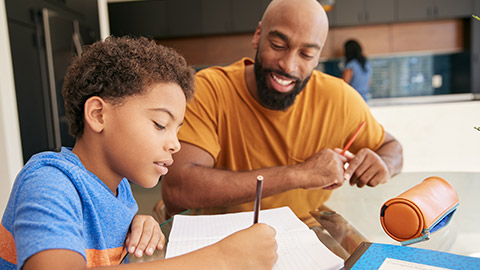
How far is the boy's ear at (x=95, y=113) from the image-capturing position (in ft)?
2.15

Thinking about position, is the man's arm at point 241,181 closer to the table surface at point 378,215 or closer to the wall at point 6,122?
the table surface at point 378,215

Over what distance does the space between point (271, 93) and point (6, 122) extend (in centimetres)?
164

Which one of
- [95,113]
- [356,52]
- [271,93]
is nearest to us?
[95,113]

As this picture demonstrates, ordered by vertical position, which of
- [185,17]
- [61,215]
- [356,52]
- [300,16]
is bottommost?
[61,215]

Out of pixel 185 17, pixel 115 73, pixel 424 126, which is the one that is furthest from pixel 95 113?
pixel 185 17

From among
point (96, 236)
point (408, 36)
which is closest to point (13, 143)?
point (96, 236)

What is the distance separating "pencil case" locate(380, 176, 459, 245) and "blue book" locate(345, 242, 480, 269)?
99mm

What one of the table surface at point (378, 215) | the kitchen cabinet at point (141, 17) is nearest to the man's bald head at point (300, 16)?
the table surface at point (378, 215)

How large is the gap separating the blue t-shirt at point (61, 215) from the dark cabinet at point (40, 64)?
1966 mm

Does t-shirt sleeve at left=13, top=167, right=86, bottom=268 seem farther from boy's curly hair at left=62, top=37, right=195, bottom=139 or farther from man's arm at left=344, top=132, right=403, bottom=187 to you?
man's arm at left=344, top=132, right=403, bottom=187

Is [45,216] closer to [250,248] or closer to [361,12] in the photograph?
[250,248]

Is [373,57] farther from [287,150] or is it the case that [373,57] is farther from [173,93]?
[173,93]

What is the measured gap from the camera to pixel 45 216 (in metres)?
0.49

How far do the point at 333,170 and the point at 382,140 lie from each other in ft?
1.61
